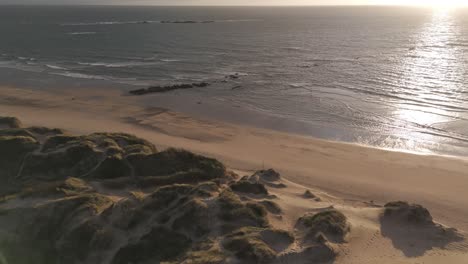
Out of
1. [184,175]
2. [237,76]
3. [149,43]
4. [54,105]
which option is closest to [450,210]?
[184,175]

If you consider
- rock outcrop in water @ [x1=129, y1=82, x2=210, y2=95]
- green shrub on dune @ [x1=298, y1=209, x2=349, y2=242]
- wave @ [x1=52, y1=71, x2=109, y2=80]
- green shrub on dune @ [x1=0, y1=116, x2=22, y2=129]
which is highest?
green shrub on dune @ [x1=298, y1=209, x2=349, y2=242]

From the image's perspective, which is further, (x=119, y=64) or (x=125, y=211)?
(x=119, y=64)

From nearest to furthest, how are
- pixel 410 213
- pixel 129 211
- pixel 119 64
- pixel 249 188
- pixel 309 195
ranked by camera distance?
1. pixel 129 211
2. pixel 410 213
3. pixel 249 188
4. pixel 309 195
5. pixel 119 64

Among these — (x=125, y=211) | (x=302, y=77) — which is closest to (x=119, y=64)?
(x=302, y=77)

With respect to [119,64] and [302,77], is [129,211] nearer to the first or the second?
[302,77]

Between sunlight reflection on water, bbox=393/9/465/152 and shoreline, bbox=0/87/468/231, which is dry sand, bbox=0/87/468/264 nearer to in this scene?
shoreline, bbox=0/87/468/231

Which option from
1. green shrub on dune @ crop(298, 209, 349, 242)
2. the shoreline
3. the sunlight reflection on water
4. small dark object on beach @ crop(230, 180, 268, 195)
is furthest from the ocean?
green shrub on dune @ crop(298, 209, 349, 242)
